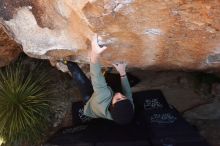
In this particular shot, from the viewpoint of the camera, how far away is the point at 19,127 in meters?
4.81

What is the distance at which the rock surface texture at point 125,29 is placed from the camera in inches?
122

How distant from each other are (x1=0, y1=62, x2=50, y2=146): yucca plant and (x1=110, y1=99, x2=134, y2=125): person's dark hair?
5.56ft

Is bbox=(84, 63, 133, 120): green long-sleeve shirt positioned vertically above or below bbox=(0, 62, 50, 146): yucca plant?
above

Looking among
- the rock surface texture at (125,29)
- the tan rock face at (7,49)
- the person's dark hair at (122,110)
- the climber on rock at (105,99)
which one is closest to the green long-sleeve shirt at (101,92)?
the climber on rock at (105,99)

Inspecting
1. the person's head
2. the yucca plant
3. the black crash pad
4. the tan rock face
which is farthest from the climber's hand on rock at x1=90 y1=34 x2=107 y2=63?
the yucca plant

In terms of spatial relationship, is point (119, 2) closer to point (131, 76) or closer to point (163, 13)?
point (163, 13)

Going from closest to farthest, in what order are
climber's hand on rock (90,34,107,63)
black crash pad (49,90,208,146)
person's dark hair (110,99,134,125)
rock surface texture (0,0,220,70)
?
rock surface texture (0,0,220,70) → person's dark hair (110,99,134,125) → climber's hand on rock (90,34,107,63) → black crash pad (49,90,208,146)

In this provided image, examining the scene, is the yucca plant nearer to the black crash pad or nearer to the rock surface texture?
the black crash pad

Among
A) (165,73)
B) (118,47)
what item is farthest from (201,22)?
(165,73)

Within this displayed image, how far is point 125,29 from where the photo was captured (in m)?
3.38

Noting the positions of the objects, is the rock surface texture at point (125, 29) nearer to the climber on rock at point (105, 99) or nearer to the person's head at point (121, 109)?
the climber on rock at point (105, 99)

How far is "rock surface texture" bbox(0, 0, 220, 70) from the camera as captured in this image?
3.11 metres

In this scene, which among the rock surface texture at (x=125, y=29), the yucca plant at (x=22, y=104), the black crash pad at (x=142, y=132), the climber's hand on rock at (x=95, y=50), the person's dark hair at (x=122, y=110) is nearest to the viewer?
the rock surface texture at (x=125, y=29)

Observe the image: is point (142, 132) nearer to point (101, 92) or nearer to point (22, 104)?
point (101, 92)
